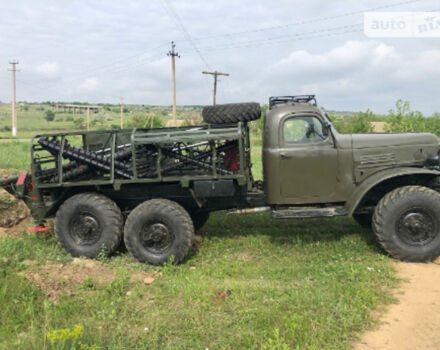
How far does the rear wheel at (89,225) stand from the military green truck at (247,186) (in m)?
0.01

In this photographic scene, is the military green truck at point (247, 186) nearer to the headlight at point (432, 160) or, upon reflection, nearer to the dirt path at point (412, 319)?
the headlight at point (432, 160)

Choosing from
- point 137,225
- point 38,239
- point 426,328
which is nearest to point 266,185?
point 137,225

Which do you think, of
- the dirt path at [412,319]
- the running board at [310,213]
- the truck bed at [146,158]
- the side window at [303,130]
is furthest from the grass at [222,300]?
the side window at [303,130]

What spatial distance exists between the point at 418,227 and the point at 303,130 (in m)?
2.04

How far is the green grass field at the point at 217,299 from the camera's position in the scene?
3756 millimetres

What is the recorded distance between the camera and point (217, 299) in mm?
4566

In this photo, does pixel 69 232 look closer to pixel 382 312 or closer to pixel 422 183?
pixel 382 312

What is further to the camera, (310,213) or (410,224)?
(310,213)

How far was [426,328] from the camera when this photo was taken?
391 cm

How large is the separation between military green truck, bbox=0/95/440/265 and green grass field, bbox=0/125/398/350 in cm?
48

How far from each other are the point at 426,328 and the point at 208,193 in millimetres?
3066

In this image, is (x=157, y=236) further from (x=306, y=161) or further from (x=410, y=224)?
(x=410, y=224)

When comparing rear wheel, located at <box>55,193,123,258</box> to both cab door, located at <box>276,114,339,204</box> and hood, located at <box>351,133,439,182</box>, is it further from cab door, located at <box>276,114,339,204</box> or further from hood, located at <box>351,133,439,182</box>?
hood, located at <box>351,133,439,182</box>

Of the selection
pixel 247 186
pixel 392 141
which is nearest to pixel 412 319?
pixel 392 141
